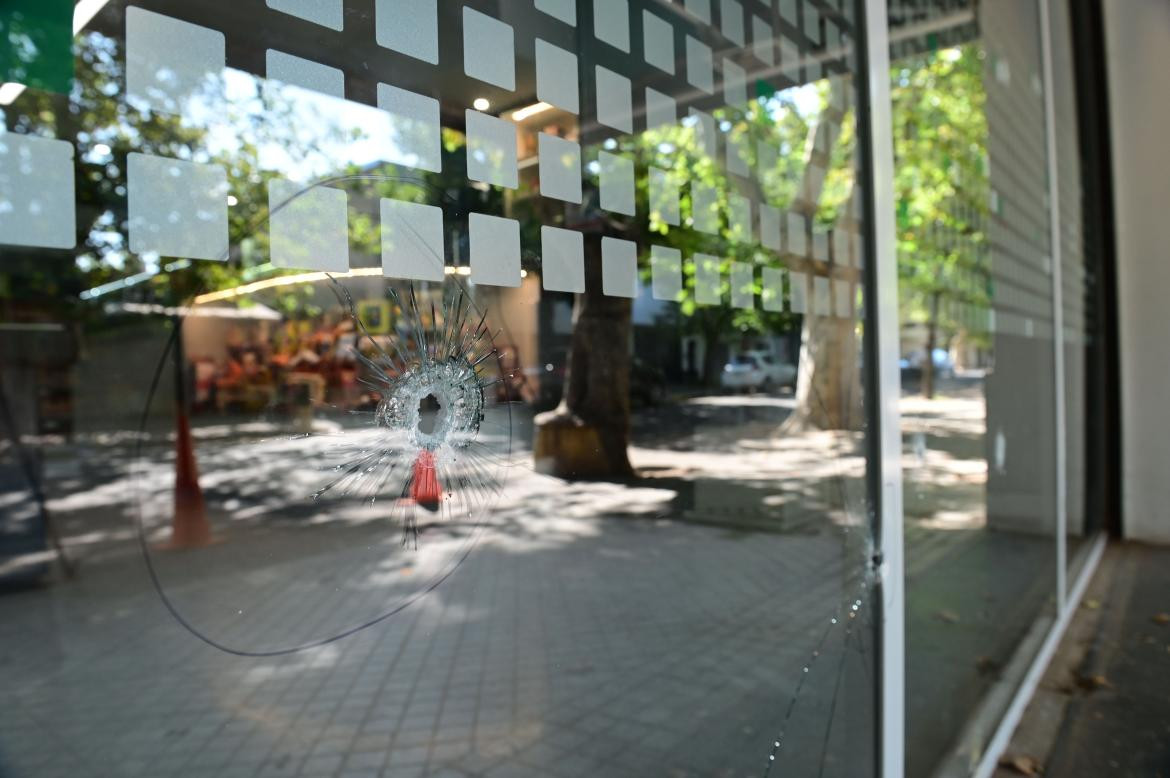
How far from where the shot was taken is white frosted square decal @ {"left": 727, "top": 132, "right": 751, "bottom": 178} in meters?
1.87

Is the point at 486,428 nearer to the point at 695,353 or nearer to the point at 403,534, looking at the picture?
the point at 403,534

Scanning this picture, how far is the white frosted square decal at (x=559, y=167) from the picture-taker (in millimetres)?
1227

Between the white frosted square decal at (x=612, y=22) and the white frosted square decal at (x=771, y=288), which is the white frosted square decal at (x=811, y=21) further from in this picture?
the white frosted square decal at (x=612, y=22)

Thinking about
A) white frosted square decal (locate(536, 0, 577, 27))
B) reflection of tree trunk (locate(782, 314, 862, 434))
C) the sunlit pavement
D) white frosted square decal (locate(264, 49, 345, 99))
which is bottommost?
the sunlit pavement

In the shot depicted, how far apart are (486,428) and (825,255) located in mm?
1288

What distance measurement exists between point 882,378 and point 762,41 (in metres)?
0.97

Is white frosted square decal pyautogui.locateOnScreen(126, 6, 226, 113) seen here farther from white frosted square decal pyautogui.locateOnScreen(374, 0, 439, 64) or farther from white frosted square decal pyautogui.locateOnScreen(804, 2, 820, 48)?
white frosted square decal pyautogui.locateOnScreen(804, 2, 820, 48)

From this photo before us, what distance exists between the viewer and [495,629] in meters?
1.35

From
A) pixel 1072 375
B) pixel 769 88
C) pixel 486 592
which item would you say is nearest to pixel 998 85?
pixel 1072 375

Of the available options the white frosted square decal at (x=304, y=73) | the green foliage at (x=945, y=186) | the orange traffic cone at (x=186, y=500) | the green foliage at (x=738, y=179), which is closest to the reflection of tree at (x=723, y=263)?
the green foliage at (x=738, y=179)

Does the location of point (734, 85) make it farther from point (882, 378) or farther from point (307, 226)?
point (307, 226)

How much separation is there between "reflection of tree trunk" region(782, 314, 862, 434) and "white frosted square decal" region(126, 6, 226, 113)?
1587mm

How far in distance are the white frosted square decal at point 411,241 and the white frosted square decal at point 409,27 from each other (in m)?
0.22

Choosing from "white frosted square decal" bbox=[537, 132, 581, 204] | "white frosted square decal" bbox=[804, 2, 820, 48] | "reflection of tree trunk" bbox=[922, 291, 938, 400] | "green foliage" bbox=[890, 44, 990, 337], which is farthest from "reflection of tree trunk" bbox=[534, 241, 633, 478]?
"reflection of tree trunk" bbox=[922, 291, 938, 400]
